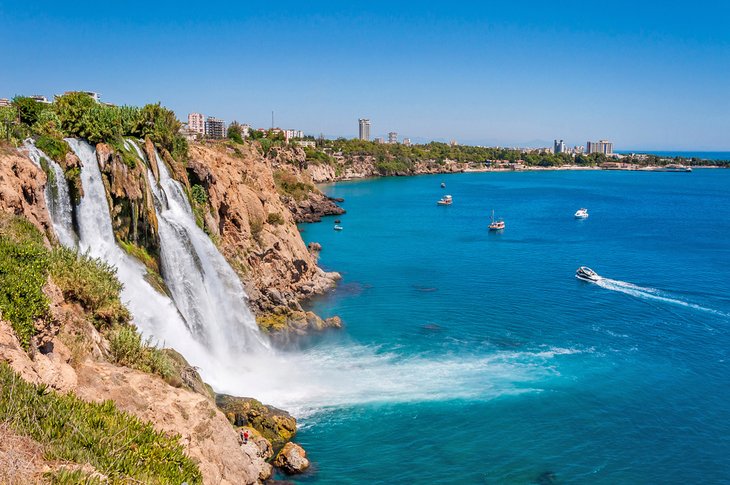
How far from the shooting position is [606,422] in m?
25.6

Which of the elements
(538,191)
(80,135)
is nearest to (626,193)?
(538,191)

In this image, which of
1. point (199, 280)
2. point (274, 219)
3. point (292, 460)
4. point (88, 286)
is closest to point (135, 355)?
point (88, 286)

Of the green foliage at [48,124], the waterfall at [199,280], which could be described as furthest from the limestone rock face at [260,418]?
the green foliage at [48,124]

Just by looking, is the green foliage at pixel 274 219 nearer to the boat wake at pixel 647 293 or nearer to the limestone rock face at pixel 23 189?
the limestone rock face at pixel 23 189

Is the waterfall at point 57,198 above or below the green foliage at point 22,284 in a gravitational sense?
above

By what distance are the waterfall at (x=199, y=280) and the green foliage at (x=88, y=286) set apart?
809cm

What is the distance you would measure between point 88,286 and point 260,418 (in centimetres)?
822

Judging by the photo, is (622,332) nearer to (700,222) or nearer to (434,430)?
(434,430)

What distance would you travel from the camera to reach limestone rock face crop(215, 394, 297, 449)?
74.4 feet

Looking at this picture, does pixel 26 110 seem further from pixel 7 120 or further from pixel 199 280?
pixel 199 280

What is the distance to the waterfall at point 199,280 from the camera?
29.3 m

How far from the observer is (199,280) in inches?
1208

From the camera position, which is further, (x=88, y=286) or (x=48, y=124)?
(x=48, y=124)

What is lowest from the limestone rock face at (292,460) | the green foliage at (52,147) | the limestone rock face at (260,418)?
the limestone rock face at (292,460)
